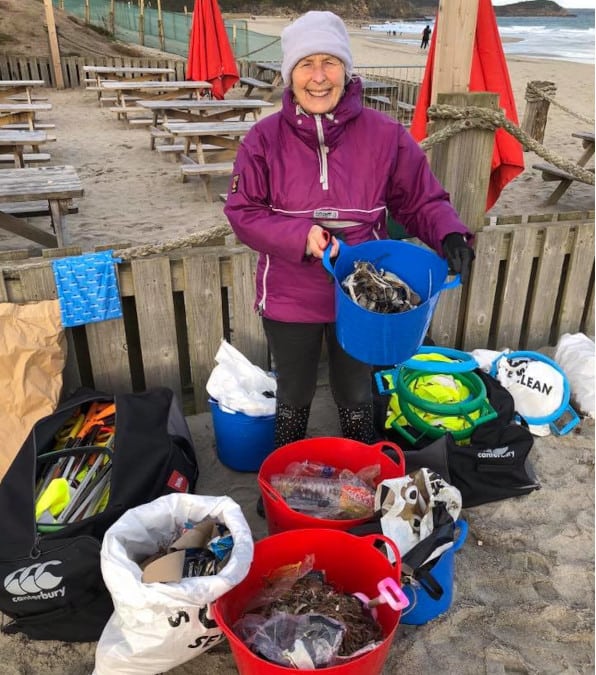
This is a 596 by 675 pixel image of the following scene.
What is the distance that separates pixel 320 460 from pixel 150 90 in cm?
1126

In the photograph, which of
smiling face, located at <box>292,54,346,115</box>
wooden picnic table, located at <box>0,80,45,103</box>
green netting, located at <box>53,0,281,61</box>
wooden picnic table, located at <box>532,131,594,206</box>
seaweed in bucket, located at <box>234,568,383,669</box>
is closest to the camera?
seaweed in bucket, located at <box>234,568,383,669</box>

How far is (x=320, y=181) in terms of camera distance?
210 centimetres

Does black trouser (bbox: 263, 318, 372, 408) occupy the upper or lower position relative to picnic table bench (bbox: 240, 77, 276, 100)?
lower

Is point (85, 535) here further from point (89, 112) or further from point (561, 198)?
Result: point (89, 112)

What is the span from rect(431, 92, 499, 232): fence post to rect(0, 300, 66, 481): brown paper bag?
224 centimetres

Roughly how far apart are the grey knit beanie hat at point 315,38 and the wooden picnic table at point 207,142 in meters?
4.80

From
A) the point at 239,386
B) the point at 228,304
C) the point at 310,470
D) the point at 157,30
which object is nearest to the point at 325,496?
the point at 310,470

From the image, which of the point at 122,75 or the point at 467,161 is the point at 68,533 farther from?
the point at 122,75

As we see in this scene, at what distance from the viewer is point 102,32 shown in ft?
82.8

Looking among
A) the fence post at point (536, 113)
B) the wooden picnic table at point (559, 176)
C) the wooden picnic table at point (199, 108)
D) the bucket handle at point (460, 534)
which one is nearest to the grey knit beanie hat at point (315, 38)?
the bucket handle at point (460, 534)

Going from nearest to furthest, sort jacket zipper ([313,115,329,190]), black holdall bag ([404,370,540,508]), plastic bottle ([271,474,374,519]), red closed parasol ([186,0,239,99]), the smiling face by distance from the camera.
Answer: the smiling face < jacket zipper ([313,115,329,190]) < plastic bottle ([271,474,374,519]) < black holdall bag ([404,370,540,508]) < red closed parasol ([186,0,239,99])

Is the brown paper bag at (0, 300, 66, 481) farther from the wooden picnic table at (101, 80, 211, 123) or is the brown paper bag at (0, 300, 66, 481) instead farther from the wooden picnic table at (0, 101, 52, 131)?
the wooden picnic table at (101, 80, 211, 123)

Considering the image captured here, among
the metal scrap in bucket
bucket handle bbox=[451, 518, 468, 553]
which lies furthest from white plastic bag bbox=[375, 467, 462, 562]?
the metal scrap in bucket

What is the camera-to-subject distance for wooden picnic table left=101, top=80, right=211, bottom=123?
10.8m
